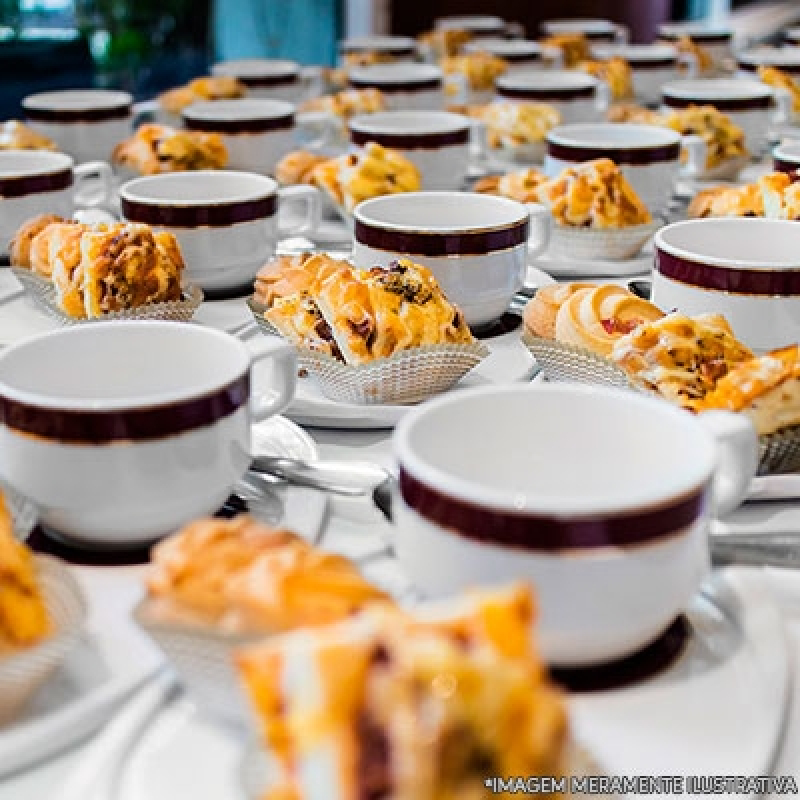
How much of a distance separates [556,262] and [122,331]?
551 millimetres

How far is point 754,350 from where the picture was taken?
0.81 m

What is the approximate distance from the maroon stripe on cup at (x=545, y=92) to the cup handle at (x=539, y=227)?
0.61 metres

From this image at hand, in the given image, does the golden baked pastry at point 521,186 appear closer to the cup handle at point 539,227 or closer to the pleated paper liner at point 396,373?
the cup handle at point 539,227

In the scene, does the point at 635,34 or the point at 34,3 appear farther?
the point at 635,34

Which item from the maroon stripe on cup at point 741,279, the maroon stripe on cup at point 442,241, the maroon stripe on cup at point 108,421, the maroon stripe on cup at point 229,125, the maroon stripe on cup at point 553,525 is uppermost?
the maroon stripe on cup at point 553,525

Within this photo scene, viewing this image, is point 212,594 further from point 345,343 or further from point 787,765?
point 345,343

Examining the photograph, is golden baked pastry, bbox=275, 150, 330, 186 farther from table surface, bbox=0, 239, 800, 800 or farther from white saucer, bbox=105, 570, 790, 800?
white saucer, bbox=105, 570, 790, 800

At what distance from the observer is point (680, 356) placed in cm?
71

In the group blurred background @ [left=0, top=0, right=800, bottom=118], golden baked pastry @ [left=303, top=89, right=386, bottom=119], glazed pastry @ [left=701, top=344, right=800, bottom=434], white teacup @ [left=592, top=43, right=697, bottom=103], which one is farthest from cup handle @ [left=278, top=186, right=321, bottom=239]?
blurred background @ [left=0, top=0, right=800, bottom=118]

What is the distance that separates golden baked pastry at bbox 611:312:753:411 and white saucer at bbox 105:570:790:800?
0.63 ft

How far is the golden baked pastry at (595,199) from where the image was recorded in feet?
3.73

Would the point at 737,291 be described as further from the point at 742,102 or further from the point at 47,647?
the point at 742,102

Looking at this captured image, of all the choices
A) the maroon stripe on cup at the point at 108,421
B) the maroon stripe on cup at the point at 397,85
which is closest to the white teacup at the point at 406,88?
the maroon stripe on cup at the point at 397,85

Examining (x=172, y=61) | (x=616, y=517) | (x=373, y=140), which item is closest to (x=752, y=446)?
(x=616, y=517)
